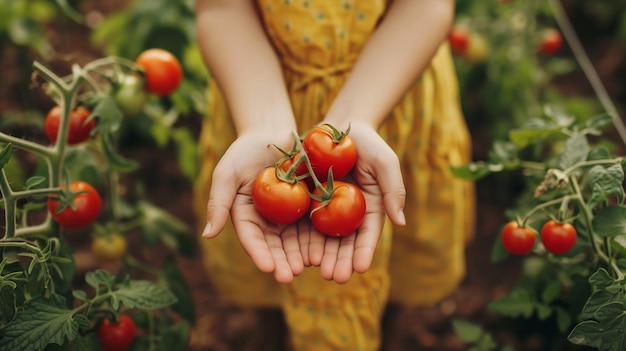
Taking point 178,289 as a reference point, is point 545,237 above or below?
above

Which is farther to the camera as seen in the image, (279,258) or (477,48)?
(477,48)

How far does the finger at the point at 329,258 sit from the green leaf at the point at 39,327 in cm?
43

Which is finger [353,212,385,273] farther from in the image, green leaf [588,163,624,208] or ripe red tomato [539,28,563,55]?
ripe red tomato [539,28,563,55]

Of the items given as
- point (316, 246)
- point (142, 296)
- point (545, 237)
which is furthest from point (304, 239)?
point (545, 237)

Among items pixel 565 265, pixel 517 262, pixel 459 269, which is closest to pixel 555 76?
pixel 517 262

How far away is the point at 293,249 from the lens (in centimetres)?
112

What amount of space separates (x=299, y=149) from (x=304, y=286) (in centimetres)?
45

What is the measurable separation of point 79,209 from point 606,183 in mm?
1016

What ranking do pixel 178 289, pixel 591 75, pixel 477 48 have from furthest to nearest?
pixel 477 48
pixel 591 75
pixel 178 289

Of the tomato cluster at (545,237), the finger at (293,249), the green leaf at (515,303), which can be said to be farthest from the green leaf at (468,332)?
the finger at (293,249)

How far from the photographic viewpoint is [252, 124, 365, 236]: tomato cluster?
3.54ft

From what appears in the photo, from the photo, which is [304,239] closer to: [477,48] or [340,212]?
[340,212]

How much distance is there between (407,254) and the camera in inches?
65.5

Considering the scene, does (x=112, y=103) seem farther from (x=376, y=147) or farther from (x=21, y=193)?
(x=376, y=147)
